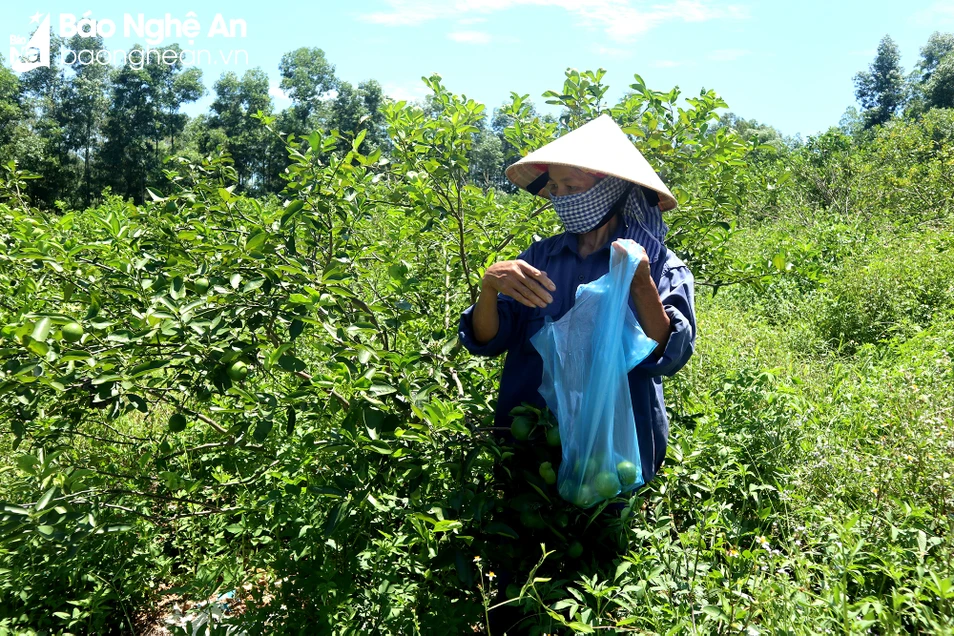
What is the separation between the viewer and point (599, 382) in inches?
65.7

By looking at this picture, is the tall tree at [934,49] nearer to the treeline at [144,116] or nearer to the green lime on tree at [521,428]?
the treeline at [144,116]

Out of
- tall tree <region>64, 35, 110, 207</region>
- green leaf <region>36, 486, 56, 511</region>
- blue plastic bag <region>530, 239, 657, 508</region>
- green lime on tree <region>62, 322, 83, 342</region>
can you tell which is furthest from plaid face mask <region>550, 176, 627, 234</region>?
tall tree <region>64, 35, 110, 207</region>

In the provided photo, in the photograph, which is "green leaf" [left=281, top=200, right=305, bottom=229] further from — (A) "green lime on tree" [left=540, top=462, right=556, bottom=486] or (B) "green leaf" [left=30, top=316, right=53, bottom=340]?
(A) "green lime on tree" [left=540, top=462, right=556, bottom=486]

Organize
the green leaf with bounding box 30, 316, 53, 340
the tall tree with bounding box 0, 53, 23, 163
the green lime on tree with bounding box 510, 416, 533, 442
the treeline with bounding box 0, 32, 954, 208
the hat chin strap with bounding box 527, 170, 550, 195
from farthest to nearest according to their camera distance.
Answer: the treeline with bounding box 0, 32, 954, 208 < the tall tree with bounding box 0, 53, 23, 163 < the hat chin strap with bounding box 527, 170, 550, 195 < the green lime on tree with bounding box 510, 416, 533, 442 < the green leaf with bounding box 30, 316, 53, 340

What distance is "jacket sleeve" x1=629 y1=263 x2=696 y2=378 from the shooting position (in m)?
1.65

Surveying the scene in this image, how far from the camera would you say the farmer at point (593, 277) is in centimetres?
168

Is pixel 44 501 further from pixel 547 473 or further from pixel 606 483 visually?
pixel 606 483

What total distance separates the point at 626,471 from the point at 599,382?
0.80 ft

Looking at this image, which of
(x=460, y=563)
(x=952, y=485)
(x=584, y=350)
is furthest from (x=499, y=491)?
(x=952, y=485)

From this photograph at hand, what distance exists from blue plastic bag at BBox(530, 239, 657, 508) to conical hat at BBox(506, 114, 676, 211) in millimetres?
234

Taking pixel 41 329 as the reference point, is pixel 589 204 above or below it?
above

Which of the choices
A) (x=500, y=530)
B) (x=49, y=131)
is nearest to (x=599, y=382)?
(x=500, y=530)

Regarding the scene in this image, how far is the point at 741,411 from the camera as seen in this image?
8.96 ft

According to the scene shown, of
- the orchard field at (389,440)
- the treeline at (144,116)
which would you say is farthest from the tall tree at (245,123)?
the orchard field at (389,440)
